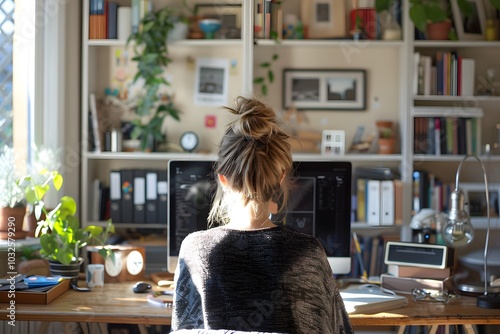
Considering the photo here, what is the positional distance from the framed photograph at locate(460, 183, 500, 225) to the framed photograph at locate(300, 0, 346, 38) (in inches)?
48.8

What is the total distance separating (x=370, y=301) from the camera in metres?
2.79

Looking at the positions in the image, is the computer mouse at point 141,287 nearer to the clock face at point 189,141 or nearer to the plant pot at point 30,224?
the plant pot at point 30,224

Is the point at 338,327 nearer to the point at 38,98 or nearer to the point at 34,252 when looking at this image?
the point at 34,252

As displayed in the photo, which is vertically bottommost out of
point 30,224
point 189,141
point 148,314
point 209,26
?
point 148,314

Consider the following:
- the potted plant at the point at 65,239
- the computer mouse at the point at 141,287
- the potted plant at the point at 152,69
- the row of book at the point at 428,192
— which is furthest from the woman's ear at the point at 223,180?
the row of book at the point at 428,192

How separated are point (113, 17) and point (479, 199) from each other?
2.51 metres

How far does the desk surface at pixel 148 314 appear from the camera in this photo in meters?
2.67

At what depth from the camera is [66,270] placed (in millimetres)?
3137

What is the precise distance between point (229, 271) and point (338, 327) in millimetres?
412

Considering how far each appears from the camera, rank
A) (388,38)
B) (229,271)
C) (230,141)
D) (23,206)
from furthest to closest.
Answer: (388,38)
(23,206)
(230,141)
(229,271)

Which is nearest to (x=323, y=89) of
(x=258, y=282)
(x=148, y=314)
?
(x=148, y=314)

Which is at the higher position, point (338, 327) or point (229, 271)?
point (229, 271)

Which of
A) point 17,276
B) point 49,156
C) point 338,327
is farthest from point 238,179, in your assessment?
point 49,156

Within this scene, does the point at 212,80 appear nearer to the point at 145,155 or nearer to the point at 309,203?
the point at 145,155
